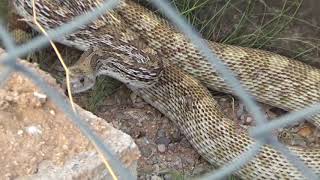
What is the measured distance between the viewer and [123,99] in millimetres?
5156

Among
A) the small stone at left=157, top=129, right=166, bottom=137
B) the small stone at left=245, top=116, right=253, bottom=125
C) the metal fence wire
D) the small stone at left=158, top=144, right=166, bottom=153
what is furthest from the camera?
the small stone at left=245, top=116, right=253, bottom=125

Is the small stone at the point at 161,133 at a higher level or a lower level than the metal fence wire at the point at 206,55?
lower

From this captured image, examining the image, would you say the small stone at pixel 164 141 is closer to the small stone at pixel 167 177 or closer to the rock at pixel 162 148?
the rock at pixel 162 148

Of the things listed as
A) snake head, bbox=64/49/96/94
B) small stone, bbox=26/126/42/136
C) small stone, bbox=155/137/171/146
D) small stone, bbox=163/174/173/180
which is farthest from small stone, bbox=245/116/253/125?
small stone, bbox=26/126/42/136

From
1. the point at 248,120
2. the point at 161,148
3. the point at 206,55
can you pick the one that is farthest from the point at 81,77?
the point at 206,55

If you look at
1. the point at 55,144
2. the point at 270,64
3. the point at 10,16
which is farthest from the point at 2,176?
the point at 270,64

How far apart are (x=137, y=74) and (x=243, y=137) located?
2.63 feet

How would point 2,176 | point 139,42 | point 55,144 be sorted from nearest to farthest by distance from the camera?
1. point 2,176
2. point 55,144
3. point 139,42

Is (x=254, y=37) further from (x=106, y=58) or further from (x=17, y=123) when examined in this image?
(x=17, y=123)

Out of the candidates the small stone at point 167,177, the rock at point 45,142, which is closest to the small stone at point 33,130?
the rock at point 45,142

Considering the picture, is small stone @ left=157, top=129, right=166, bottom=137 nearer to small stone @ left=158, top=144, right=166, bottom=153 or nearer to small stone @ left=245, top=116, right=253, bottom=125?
small stone @ left=158, top=144, right=166, bottom=153

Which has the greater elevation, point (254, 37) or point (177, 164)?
point (254, 37)

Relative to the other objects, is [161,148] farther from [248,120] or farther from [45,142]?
A: [45,142]

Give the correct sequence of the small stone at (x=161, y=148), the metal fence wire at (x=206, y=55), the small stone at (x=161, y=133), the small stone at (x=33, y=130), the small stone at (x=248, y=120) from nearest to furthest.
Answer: the metal fence wire at (x=206, y=55) → the small stone at (x=33, y=130) → the small stone at (x=161, y=148) → the small stone at (x=161, y=133) → the small stone at (x=248, y=120)
